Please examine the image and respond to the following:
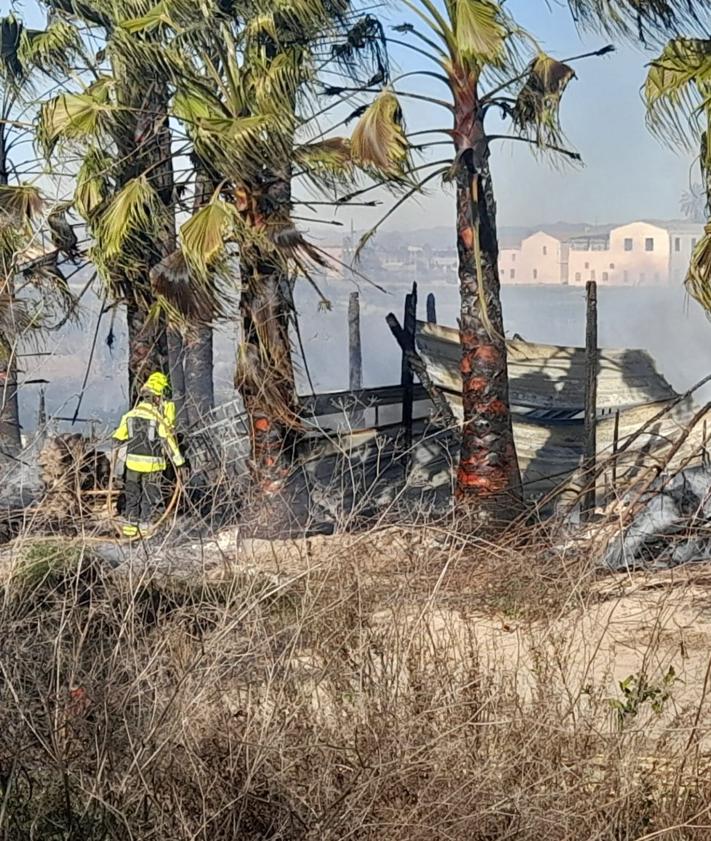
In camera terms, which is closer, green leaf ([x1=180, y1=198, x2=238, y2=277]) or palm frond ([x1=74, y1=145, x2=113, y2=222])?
green leaf ([x1=180, y1=198, x2=238, y2=277])

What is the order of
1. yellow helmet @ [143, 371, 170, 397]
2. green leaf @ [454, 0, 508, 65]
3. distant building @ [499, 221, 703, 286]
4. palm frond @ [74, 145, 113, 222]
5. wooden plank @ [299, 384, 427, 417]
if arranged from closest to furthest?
1. green leaf @ [454, 0, 508, 65]
2. yellow helmet @ [143, 371, 170, 397]
3. palm frond @ [74, 145, 113, 222]
4. wooden plank @ [299, 384, 427, 417]
5. distant building @ [499, 221, 703, 286]

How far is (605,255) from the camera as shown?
6316 cm

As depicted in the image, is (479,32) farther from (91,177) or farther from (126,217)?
(91,177)

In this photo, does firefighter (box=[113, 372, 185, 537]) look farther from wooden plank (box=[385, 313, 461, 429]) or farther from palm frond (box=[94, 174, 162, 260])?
wooden plank (box=[385, 313, 461, 429])

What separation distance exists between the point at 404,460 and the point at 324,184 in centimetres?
450

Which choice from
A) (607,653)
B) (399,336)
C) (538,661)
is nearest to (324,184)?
(399,336)

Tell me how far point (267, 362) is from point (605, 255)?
5267 centimetres

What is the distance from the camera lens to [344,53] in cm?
1463

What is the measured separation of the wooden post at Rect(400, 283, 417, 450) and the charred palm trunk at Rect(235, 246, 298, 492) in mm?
2932

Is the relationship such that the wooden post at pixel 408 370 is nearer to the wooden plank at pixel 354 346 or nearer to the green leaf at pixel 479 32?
the green leaf at pixel 479 32

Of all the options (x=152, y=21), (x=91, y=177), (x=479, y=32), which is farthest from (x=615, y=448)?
(x=91, y=177)

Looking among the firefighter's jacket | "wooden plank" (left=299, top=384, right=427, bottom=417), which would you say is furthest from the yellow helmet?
"wooden plank" (left=299, top=384, right=427, bottom=417)

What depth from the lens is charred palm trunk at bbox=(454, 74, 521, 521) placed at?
40.3 feet

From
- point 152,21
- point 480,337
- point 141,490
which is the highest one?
point 152,21
